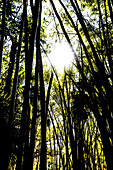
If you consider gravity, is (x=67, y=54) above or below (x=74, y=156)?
above

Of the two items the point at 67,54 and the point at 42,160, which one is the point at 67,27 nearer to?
the point at 67,54

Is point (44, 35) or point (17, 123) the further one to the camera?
point (44, 35)

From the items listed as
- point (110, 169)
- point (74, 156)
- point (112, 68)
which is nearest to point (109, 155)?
point (110, 169)

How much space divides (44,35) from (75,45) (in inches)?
32.4

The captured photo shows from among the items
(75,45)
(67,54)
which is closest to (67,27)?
(75,45)

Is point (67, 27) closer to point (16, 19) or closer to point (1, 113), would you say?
point (16, 19)

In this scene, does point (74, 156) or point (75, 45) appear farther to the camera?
point (75, 45)

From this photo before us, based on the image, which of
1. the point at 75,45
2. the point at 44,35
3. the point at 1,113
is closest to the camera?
the point at 1,113

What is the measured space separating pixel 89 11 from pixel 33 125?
9.43 feet

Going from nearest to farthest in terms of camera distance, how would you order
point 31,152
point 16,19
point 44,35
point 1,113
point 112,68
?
point 31,152 → point 112,68 → point 1,113 → point 16,19 → point 44,35

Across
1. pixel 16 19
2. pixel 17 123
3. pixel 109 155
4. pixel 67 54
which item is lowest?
pixel 109 155

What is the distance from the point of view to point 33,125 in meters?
1.67

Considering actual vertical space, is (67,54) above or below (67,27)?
below

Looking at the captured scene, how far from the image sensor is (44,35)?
384 centimetres
